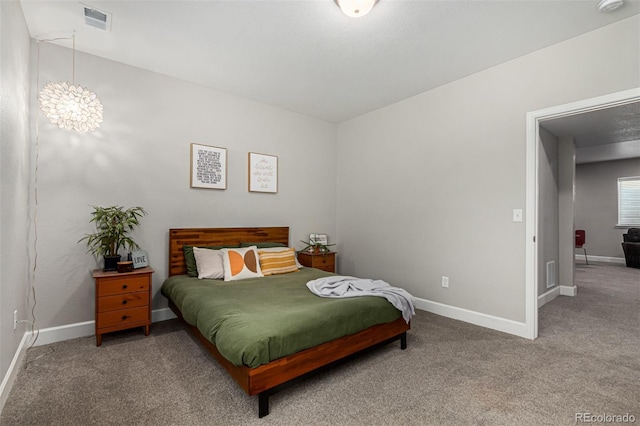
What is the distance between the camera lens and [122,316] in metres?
2.75

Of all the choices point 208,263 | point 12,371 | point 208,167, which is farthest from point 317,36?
point 12,371

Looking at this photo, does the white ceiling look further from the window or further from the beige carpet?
the window

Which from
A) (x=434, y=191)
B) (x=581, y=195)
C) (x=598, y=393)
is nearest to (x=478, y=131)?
(x=434, y=191)

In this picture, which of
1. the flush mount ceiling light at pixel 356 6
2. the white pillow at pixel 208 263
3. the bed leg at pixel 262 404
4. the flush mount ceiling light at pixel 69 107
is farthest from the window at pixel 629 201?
the flush mount ceiling light at pixel 69 107

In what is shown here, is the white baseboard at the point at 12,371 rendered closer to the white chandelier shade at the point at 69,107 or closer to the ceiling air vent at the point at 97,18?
the white chandelier shade at the point at 69,107

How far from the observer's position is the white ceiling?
2.30 meters

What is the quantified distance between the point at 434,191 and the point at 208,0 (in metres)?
3.02

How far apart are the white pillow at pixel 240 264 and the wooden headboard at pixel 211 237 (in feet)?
1.20

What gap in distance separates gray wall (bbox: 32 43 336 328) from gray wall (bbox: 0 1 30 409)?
0.23 metres

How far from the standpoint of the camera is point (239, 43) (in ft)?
9.05

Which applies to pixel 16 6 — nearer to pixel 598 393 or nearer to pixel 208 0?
pixel 208 0

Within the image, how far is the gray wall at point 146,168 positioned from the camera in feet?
9.21

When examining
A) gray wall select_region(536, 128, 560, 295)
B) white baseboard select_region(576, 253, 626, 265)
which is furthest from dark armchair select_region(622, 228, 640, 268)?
gray wall select_region(536, 128, 560, 295)

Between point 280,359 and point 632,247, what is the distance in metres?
8.52
